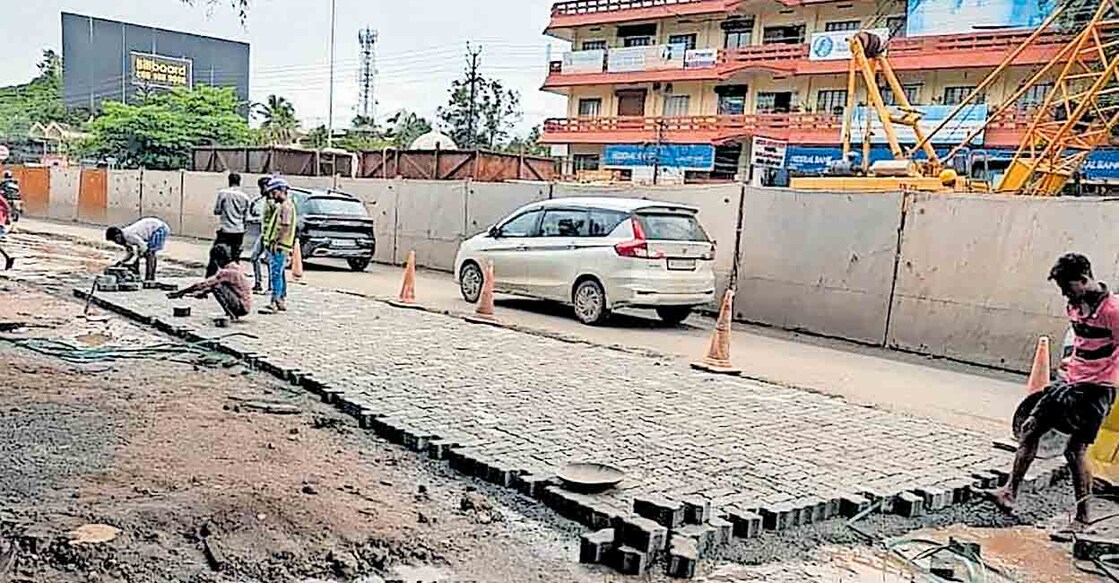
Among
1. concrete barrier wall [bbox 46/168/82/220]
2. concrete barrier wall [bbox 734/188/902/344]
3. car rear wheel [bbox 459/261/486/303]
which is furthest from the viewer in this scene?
concrete barrier wall [bbox 46/168/82/220]

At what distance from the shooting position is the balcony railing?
4092cm

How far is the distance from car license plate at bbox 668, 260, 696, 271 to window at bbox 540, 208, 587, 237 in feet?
4.22

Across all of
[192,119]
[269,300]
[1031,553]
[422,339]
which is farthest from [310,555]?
[192,119]

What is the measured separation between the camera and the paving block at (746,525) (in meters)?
4.56

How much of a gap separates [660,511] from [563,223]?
8552 millimetres

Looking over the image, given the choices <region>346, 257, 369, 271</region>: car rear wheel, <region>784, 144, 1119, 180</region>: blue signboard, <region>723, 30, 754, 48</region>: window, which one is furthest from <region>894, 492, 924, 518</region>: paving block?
<region>723, 30, 754, 48</region>: window

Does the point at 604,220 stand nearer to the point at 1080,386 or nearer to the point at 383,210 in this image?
the point at 1080,386

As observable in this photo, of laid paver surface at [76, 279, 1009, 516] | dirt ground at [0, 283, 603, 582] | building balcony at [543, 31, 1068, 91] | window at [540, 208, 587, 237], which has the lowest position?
dirt ground at [0, 283, 603, 582]

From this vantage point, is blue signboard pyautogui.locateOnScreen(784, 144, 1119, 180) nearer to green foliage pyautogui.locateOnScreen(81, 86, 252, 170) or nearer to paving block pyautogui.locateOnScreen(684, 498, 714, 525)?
paving block pyautogui.locateOnScreen(684, 498, 714, 525)

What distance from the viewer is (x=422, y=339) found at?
966 centimetres

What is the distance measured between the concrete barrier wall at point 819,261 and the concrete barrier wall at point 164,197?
18696 millimetres

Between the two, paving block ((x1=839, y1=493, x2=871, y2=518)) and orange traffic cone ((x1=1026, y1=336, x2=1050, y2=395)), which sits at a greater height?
orange traffic cone ((x1=1026, y1=336, x2=1050, y2=395))

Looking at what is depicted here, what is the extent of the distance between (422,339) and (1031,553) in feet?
20.8

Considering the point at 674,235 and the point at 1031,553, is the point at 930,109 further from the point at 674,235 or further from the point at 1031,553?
the point at 1031,553
